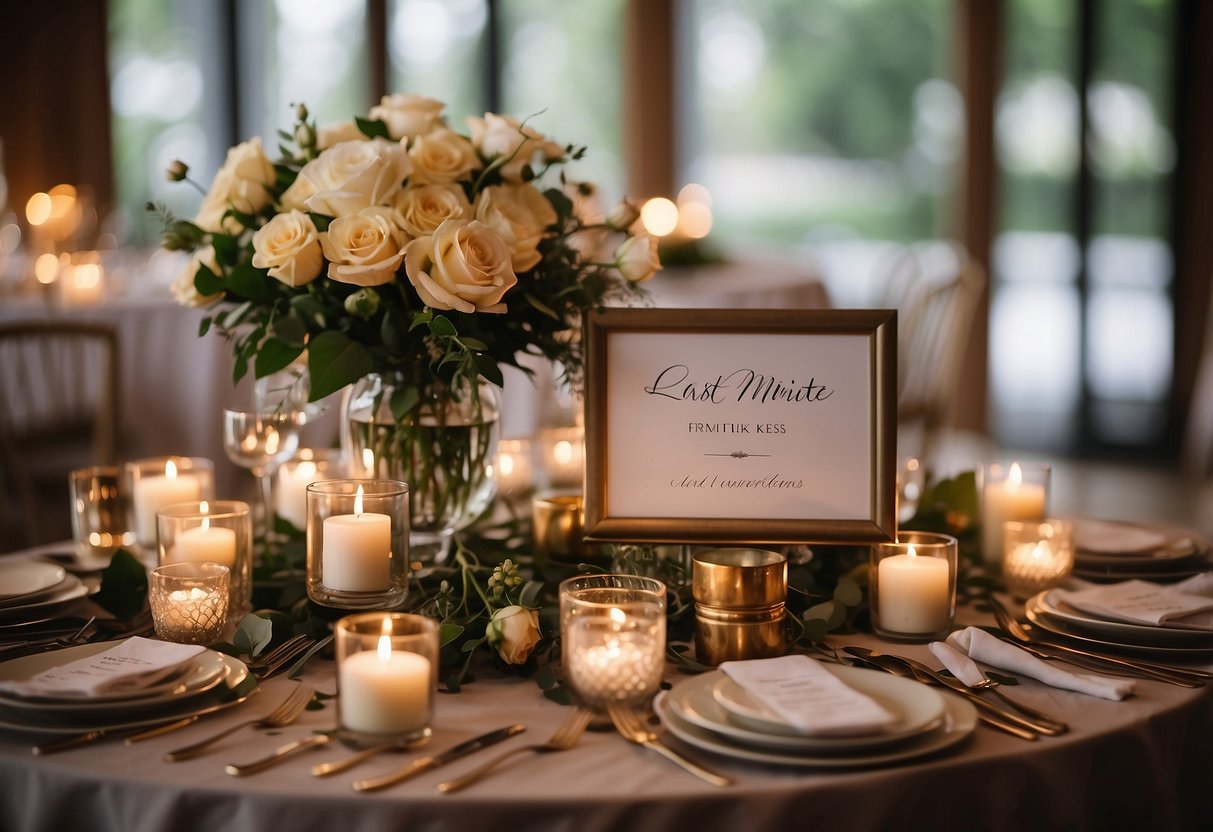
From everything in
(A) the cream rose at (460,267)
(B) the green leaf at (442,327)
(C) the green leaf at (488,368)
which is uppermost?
(A) the cream rose at (460,267)

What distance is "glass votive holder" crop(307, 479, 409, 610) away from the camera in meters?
1.27

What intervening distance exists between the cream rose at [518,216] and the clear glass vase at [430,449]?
0.56 ft

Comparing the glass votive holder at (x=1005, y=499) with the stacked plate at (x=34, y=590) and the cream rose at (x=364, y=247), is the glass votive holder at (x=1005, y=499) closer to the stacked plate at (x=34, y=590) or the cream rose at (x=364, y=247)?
the cream rose at (x=364, y=247)

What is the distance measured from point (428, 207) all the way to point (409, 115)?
0.61 feet

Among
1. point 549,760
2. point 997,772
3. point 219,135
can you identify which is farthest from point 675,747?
point 219,135

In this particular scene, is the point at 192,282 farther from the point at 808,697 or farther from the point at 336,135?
the point at 808,697

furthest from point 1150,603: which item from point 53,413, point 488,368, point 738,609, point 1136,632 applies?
point 53,413

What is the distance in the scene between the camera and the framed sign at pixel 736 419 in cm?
133

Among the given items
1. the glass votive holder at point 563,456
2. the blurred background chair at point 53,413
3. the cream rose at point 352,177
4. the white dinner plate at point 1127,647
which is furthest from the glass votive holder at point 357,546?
the blurred background chair at point 53,413

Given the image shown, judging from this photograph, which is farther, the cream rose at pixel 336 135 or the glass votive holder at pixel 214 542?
the cream rose at pixel 336 135

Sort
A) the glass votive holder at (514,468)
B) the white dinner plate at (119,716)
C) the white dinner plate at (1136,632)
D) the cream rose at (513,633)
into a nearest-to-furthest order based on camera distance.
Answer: the white dinner plate at (119,716) < the cream rose at (513,633) < the white dinner plate at (1136,632) < the glass votive holder at (514,468)

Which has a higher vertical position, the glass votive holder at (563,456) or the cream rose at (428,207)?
the cream rose at (428,207)

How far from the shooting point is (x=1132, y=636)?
1305mm

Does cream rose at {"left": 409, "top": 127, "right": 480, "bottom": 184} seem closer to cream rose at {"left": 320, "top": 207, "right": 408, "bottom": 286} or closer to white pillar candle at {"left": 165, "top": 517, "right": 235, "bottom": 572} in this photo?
cream rose at {"left": 320, "top": 207, "right": 408, "bottom": 286}
